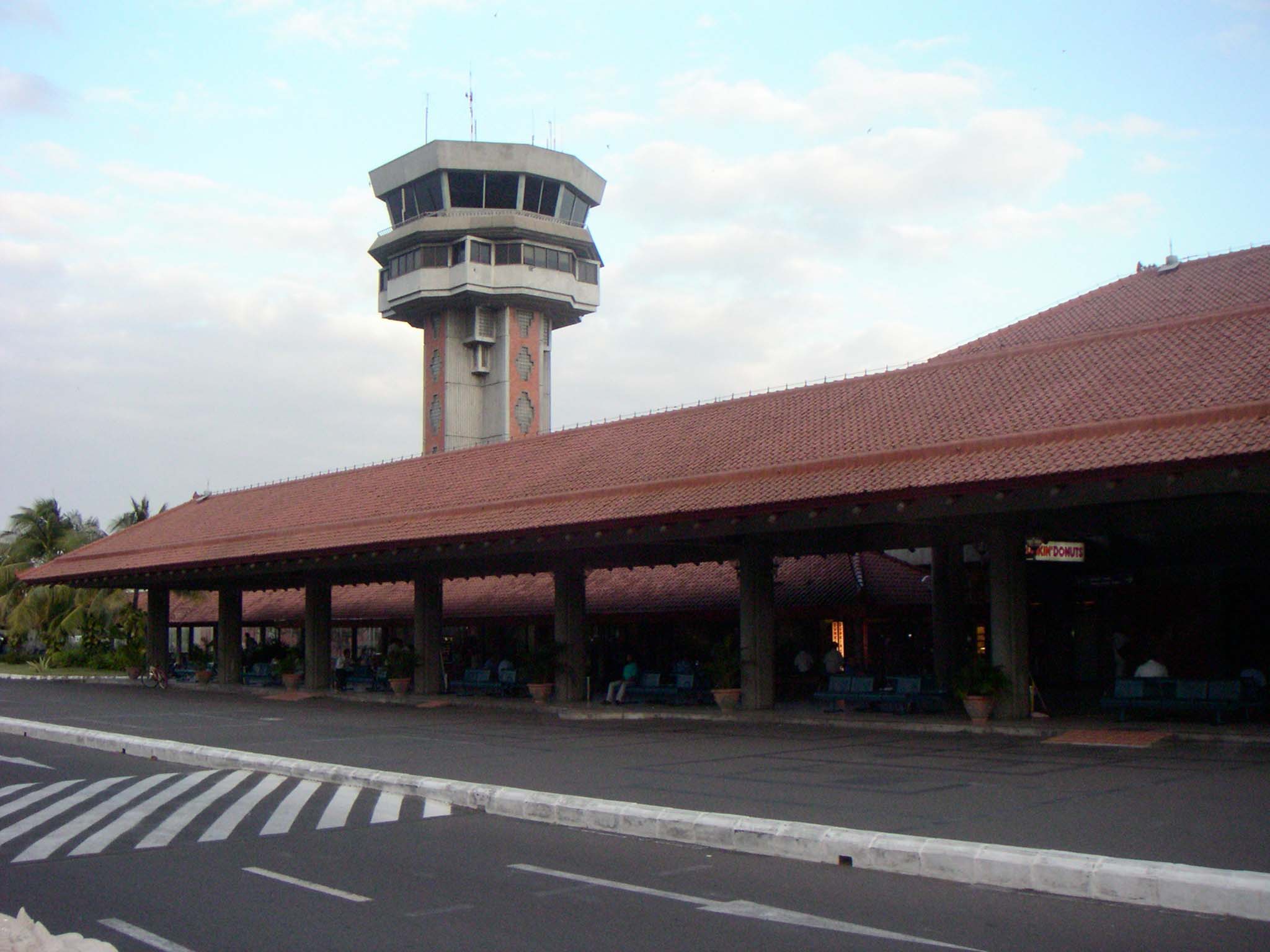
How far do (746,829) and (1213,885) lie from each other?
353 centimetres

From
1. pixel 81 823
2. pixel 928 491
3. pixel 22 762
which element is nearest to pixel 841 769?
pixel 928 491

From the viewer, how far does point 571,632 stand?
28891mm

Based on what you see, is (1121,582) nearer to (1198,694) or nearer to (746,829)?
(1198,694)

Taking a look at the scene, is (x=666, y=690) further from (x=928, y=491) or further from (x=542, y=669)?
(x=928, y=491)

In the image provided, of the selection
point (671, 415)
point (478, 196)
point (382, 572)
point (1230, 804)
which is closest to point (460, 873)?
point (1230, 804)

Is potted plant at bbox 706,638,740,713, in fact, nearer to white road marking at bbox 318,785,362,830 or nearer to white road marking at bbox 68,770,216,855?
white road marking at bbox 68,770,216,855

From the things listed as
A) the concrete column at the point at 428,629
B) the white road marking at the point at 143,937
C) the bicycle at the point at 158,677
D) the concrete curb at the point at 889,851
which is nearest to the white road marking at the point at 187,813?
A: the concrete curb at the point at 889,851

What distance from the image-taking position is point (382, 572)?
35406 mm

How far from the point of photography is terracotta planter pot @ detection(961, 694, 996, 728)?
2025 cm

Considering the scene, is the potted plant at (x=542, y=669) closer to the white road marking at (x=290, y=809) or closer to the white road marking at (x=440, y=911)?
the white road marking at (x=290, y=809)

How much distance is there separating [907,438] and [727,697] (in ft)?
23.1

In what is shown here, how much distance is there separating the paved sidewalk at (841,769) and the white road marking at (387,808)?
1.28m

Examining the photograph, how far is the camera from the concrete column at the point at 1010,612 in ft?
67.1

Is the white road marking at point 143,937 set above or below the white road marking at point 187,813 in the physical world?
above
